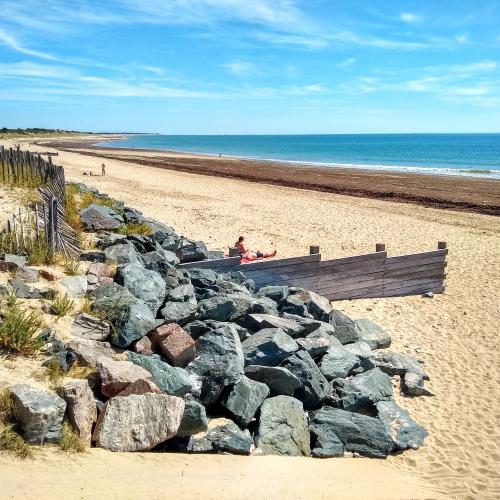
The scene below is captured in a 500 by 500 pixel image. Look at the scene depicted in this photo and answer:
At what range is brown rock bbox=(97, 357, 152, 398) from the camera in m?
5.16

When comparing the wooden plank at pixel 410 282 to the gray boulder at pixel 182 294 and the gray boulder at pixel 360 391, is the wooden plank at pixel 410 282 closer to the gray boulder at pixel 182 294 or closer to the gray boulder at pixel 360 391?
the gray boulder at pixel 360 391

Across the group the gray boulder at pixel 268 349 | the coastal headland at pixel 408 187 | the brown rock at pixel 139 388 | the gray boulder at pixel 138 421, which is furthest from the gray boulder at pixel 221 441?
the coastal headland at pixel 408 187

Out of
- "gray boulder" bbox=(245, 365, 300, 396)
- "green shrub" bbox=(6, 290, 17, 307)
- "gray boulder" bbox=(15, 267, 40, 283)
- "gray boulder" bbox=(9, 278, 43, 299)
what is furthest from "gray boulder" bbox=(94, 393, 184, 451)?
"gray boulder" bbox=(15, 267, 40, 283)

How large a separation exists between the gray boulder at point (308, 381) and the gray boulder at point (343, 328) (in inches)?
69.8

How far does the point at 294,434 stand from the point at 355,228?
1472 centimetres

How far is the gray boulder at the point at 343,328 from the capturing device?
8.30 meters

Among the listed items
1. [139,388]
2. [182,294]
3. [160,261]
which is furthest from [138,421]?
[160,261]

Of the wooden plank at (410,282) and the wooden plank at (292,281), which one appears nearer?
the wooden plank at (292,281)

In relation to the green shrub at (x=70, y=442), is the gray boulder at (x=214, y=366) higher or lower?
higher

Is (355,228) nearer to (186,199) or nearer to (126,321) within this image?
(186,199)

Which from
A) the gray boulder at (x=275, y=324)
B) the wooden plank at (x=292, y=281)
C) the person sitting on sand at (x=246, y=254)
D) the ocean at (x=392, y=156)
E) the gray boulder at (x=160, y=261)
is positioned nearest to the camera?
the gray boulder at (x=275, y=324)

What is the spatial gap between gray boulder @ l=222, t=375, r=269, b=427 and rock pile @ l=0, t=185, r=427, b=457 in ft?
0.04

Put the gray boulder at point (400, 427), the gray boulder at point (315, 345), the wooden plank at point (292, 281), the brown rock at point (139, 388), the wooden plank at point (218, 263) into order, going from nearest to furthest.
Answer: the brown rock at point (139, 388) < the gray boulder at point (400, 427) < the gray boulder at point (315, 345) < the wooden plank at point (218, 263) < the wooden plank at point (292, 281)

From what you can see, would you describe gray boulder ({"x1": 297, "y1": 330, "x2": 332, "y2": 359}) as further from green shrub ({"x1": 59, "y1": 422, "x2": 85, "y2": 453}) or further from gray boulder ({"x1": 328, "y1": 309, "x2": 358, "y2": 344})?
green shrub ({"x1": 59, "y1": 422, "x2": 85, "y2": 453})
